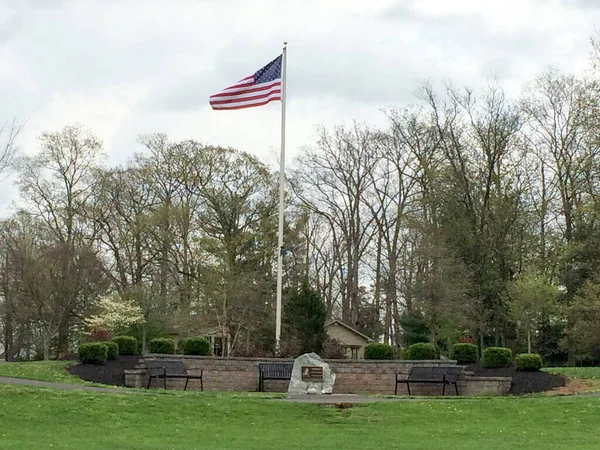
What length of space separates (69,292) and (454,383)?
2373cm

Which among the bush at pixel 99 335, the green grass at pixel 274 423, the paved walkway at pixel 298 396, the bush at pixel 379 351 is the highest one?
the bush at pixel 99 335

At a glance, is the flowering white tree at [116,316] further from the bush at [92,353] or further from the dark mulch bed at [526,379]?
the dark mulch bed at [526,379]

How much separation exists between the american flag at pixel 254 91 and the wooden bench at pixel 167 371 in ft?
25.7

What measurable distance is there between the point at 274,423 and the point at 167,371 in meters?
8.98

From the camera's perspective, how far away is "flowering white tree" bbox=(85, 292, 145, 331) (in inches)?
1348

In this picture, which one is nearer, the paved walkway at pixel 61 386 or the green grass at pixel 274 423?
the green grass at pixel 274 423

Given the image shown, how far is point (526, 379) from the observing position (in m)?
20.9

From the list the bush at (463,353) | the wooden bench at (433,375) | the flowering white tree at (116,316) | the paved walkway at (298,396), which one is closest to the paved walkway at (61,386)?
the paved walkway at (298,396)

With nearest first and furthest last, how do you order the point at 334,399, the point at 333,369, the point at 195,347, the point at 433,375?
the point at 334,399 < the point at 433,375 < the point at 333,369 < the point at 195,347

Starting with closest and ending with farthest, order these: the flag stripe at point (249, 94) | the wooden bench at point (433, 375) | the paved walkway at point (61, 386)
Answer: the paved walkway at point (61, 386) < the wooden bench at point (433, 375) < the flag stripe at point (249, 94)

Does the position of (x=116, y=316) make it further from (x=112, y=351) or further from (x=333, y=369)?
(x=333, y=369)

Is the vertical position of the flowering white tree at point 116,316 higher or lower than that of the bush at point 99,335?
higher

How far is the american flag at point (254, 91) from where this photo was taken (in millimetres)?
23234

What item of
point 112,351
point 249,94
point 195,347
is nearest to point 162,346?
point 195,347
